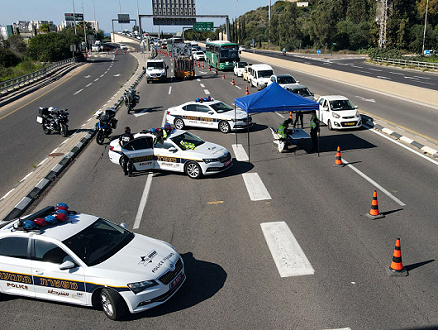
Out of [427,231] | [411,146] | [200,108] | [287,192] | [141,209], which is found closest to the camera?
[427,231]

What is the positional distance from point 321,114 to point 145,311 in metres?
16.9

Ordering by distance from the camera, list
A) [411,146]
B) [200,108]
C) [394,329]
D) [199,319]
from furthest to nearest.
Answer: [200,108] < [411,146] < [199,319] < [394,329]

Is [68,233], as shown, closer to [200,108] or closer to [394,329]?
[394,329]

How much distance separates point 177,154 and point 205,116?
7.24 m

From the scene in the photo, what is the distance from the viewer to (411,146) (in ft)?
58.7

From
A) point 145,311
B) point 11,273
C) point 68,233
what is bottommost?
point 145,311

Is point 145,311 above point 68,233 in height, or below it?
below

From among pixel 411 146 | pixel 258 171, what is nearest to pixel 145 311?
pixel 258 171

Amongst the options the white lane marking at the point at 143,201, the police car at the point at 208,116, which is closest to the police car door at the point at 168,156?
the white lane marking at the point at 143,201

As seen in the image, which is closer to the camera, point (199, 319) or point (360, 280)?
point (199, 319)

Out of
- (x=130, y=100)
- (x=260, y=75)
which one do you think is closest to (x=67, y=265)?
(x=130, y=100)

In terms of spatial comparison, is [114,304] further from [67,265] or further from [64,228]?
[64,228]

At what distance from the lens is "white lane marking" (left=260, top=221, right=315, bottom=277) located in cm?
848

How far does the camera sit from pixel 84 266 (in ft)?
23.9
